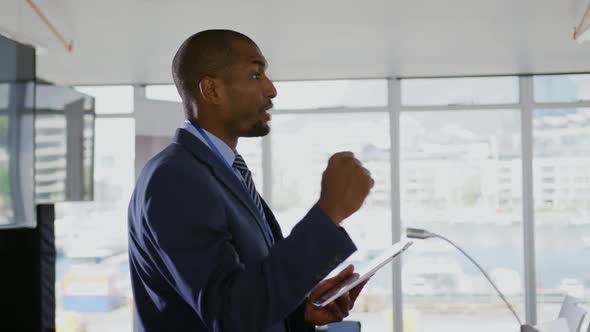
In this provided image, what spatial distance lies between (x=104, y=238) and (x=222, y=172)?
679 centimetres

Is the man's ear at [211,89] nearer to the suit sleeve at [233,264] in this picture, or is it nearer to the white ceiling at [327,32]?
the suit sleeve at [233,264]

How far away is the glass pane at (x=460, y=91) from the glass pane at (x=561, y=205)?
0.38 metres

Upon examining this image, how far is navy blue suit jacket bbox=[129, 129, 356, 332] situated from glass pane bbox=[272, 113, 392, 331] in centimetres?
626

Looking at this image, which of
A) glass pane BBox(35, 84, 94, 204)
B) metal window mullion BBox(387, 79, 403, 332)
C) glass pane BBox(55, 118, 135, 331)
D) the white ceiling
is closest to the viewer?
glass pane BBox(35, 84, 94, 204)

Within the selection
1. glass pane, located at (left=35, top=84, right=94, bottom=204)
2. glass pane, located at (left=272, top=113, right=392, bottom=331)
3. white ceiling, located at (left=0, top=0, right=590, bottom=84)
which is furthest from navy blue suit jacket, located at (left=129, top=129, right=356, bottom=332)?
glass pane, located at (left=272, top=113, right=392, bottom=331)

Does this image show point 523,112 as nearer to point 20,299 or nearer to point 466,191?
point 466,191

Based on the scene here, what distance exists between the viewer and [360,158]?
7.36 metres

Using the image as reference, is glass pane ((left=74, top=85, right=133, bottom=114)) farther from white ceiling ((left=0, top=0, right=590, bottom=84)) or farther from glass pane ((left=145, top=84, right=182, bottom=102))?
white ceiling ((left=0, top=0, right=590, bottom=84))

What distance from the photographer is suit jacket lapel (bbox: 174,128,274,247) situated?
3.57 feet

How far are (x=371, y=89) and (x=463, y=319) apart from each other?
2.49 metres

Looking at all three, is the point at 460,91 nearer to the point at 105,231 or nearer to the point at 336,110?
the point at 336,110

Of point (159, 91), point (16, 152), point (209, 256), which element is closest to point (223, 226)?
point (209, 256)

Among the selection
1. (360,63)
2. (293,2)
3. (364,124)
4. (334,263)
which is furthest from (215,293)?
(364,124)

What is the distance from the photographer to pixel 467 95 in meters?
7.23
